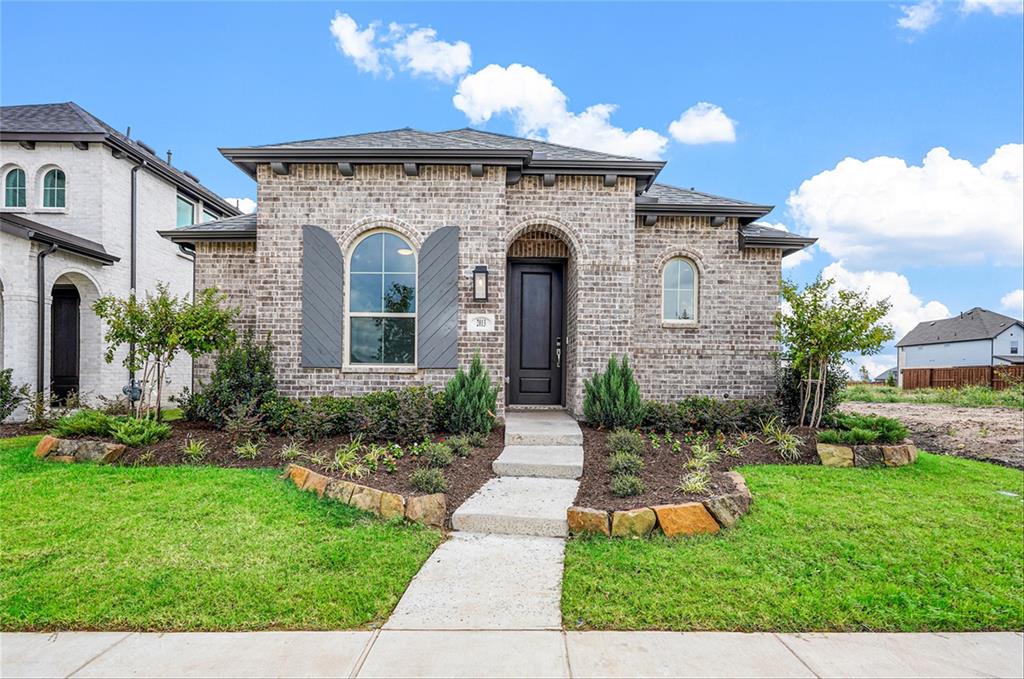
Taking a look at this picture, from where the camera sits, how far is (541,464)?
5.98m

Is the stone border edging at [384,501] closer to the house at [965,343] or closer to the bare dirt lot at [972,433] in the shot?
the bare dirt lot at [972,433]

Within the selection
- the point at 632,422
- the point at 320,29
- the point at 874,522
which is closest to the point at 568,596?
the point at 874,522

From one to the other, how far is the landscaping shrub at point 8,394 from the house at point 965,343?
3360cm

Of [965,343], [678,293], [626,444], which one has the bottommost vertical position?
[626,444]

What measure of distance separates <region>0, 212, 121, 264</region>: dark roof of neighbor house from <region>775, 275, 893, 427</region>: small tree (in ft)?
42.9

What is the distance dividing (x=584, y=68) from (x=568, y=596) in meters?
8.74

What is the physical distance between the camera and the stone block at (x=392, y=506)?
468 centimetres

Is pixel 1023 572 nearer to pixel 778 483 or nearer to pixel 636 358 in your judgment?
pixel 778 483

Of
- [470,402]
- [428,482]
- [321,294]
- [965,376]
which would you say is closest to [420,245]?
[321,294]

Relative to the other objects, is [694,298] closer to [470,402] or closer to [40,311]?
[470,402]

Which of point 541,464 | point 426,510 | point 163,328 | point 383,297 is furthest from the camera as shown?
point 383,297

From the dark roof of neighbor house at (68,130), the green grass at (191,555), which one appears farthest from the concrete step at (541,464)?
the dark roof of neighbor house at (68,130)

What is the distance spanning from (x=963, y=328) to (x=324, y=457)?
4195 cm

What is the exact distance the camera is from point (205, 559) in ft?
12.5
